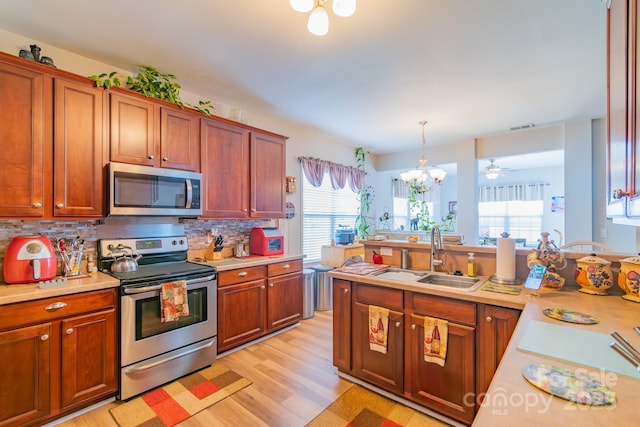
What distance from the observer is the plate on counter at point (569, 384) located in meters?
0.77

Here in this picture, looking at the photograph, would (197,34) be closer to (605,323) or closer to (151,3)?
(151,3)

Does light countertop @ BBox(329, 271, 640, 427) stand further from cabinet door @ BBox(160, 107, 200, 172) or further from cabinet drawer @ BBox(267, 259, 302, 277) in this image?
cabinet door @ BBox(160, 107, 200, 172)

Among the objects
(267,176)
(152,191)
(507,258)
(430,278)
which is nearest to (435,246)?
(430,278)

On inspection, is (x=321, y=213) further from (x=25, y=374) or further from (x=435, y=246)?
(x=25, y=374)

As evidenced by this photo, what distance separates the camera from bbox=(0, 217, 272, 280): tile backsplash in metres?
2.17

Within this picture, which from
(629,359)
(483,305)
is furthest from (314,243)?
(629,359)

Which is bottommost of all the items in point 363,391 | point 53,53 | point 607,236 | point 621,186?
point 363,391

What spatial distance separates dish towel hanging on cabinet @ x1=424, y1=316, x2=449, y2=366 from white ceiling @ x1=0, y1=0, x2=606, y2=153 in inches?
81.5

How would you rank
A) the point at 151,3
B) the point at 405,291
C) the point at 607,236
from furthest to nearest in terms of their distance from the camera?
the point at 607,236 → the point at 405,291 → the point at 151,3

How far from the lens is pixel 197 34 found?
2.19m

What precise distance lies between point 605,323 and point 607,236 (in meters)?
3.89

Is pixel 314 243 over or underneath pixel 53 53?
underneath

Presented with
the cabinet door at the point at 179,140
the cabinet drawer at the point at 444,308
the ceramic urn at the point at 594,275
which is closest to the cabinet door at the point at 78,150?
the cabinet door at the point at 179,140

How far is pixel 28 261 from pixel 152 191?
3.04 ft
